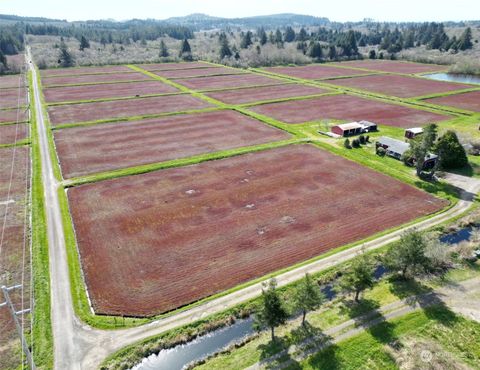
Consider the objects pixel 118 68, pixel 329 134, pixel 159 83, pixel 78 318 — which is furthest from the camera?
pixel 118 68

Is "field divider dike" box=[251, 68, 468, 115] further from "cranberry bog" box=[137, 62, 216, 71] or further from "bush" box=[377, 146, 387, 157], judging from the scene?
"cranberry bog" box=[137, 62, 216, 71]

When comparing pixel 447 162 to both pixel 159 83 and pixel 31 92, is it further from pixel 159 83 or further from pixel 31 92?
pixel 31 92

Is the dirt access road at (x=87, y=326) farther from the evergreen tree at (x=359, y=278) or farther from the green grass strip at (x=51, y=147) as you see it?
the green grass strip at (x=51, y=147)

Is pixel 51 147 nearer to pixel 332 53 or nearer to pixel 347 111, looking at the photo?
pixel 347 111

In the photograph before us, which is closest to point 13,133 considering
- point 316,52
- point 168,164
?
point 168,164

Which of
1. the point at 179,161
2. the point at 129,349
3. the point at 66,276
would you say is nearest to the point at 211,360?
the point at 129,349

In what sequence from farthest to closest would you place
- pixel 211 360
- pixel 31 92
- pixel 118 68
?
pixel 118 68, pixel 31 92, pixel 211 360
